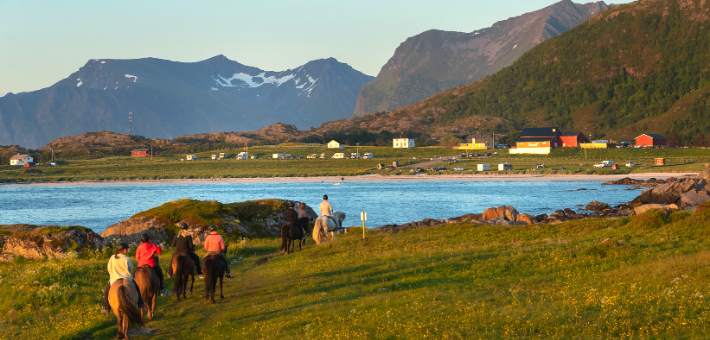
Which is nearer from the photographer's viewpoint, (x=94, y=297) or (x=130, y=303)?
(x=130, y=303)

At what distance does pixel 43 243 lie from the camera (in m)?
30.4

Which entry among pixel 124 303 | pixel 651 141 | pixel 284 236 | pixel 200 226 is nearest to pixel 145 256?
pixel 124 303

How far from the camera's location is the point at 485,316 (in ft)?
42.3

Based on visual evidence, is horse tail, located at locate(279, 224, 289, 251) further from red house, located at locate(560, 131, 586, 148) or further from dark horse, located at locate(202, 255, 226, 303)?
red house, located at locate(560, 131, 586, 148)

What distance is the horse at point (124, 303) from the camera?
48.5ft

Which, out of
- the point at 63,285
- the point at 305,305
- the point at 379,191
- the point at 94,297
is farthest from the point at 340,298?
the point at 379,191

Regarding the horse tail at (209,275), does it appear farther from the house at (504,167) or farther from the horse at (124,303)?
the house at (504,167)

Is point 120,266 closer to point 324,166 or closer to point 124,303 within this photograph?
point 124,303

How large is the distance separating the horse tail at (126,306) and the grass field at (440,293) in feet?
2.22

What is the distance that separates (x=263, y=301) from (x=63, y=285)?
8.08 m

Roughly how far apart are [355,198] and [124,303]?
73.0m

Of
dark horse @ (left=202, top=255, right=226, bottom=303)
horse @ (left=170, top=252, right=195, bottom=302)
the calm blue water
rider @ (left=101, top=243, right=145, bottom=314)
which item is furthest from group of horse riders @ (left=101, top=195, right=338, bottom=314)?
the calm blue water

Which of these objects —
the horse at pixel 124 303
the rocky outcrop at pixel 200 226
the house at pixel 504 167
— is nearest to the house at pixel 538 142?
the house at pixel 504 167

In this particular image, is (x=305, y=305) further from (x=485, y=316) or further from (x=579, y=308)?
(x=579, y=308)
